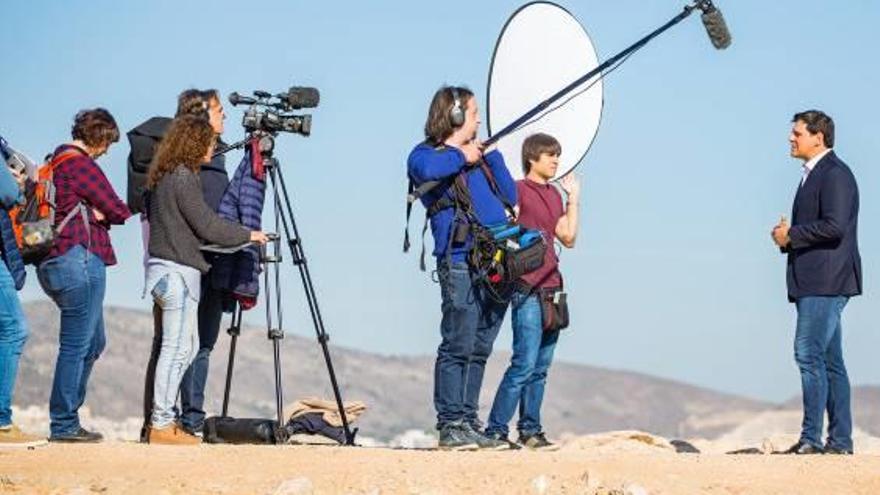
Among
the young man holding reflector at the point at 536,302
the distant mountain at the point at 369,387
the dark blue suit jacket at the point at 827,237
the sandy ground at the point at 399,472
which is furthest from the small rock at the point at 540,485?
the distant mountain at the point at 369,387

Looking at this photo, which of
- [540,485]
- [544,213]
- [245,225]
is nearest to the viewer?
[540,485]

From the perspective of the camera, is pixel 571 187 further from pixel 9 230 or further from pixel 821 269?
pixel 9 230

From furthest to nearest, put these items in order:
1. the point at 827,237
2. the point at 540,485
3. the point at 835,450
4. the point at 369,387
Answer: the point at 369,387
the point at 835,450
the point at 827,237
the point at 540,485

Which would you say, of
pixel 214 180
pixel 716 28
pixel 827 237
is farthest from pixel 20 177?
pixel 827 237

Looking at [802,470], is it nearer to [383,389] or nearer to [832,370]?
[832,370]

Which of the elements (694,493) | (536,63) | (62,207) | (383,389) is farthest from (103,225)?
(383,389)

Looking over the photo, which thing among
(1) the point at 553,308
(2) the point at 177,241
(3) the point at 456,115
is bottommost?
(1) the point at 553,308

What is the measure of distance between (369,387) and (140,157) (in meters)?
79.1

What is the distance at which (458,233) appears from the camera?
1073 centimetres

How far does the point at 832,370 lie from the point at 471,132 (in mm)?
2836

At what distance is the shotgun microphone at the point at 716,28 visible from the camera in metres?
11.8

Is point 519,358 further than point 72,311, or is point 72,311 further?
point 519,358

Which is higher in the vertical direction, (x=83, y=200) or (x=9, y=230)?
(x=83, y=200)

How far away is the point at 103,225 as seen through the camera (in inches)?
435
